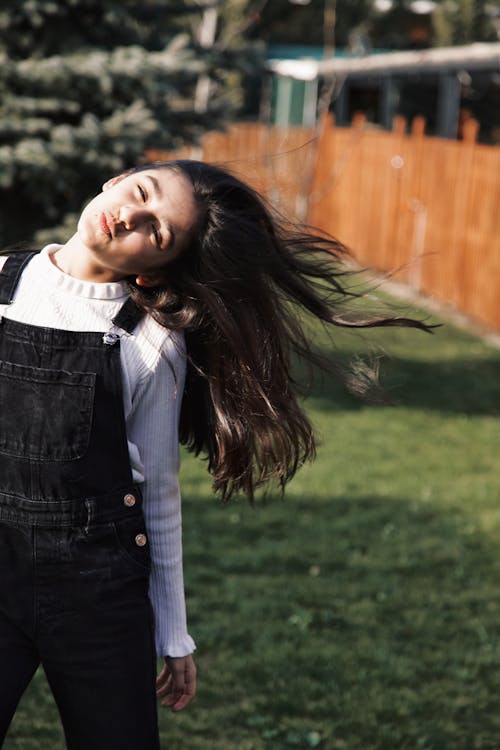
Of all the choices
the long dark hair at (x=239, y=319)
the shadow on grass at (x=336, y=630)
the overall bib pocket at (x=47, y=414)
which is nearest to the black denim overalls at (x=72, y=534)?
the overall bib pocket at (x=47, y=414)

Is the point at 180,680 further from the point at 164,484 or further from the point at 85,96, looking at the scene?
the point at 85,96

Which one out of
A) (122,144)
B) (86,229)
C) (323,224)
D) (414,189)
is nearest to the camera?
(86,229)

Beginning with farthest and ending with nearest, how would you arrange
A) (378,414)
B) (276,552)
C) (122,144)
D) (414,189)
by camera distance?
(414,189)
(378,414)
(122,144)
(276,552)

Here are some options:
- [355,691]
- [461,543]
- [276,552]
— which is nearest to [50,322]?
[355,691]

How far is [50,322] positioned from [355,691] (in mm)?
2507

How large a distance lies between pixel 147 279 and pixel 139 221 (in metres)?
0.18

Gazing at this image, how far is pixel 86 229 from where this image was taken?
2.26m

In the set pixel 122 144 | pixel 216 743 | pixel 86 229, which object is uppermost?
pixel 86 229

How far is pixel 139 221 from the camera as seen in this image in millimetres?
2264

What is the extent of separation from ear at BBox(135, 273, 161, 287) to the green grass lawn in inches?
41.9

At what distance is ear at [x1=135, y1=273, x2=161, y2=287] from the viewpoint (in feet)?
7.88

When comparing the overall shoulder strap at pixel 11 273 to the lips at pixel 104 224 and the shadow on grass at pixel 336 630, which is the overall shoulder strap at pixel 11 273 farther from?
the shadow on grass at pixel 336 630

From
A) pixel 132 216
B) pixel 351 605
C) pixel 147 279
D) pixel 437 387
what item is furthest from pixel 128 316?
pixel 437 387

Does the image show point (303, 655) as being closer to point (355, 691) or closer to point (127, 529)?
point (355, 691)
